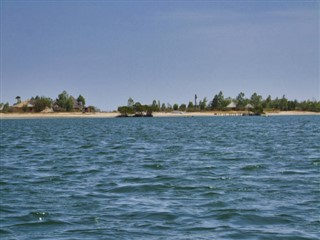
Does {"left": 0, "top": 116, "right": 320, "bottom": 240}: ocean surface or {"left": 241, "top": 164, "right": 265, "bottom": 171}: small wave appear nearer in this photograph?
{"left": 0, "top": 116, "right": 320, "bottom": 240}: ocean surface

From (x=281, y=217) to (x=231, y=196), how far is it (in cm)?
341

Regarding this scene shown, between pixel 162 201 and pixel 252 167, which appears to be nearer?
pixel 162 201

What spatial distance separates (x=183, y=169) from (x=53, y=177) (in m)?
6.41

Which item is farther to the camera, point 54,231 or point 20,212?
point 20,212

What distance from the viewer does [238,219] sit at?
14188 mm

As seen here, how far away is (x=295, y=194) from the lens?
1789 cm

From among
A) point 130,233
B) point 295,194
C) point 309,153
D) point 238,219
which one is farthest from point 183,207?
point 309,153

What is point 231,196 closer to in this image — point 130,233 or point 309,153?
point 130,233

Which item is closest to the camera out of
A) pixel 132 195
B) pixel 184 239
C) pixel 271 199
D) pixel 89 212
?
pixel 184 239

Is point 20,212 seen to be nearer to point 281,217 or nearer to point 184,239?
point 184,239

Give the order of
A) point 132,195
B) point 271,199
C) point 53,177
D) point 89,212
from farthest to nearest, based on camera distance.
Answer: point 53,177 → point 132,195 → point 271,199 → point 89,212

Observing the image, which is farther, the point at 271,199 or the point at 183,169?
the point at 183,169

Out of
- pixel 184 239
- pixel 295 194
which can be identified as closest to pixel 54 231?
pixel 184 239

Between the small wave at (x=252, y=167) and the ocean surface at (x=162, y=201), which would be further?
the small wave at (x=252, y=167)
